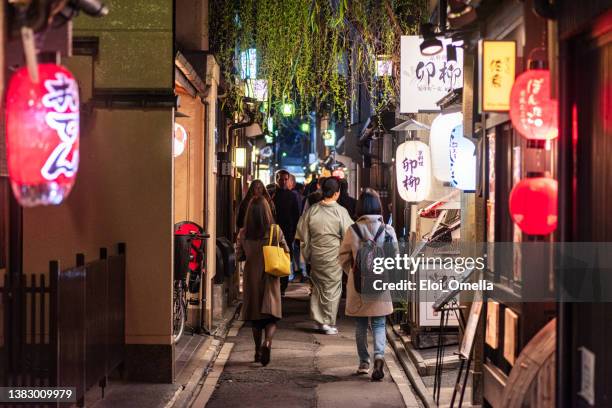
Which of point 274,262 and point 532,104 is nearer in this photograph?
point 532,104

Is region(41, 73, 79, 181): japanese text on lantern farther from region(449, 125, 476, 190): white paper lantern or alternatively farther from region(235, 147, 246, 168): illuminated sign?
region(235, 147, 246, 168): illuminated sign

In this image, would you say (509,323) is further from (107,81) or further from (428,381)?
(107,81)

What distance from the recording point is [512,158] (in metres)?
9.26

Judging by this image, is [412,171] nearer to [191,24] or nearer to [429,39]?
[191,24]

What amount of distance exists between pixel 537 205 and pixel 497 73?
1.92 metres

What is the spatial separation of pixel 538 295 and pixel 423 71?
776cm

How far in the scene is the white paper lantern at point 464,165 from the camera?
12.3 metres

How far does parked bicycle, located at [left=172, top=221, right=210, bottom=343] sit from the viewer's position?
45.1 ft

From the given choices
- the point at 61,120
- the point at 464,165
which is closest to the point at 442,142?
the point at 464,165

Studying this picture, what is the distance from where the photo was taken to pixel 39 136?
6.28 metres

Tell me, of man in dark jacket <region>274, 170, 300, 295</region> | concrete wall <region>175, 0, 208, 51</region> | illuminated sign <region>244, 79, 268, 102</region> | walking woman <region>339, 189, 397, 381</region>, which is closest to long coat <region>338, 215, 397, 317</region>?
walking woman <region>339, 189, 397, 381</region>

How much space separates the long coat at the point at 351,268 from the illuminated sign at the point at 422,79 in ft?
10.2

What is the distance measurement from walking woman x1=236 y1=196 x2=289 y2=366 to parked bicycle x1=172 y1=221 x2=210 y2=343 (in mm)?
969

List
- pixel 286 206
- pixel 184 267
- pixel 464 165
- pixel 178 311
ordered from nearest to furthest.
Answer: pixel 464 165 → pixel 184 267 → pixel 178 311 → pixel 286 206
